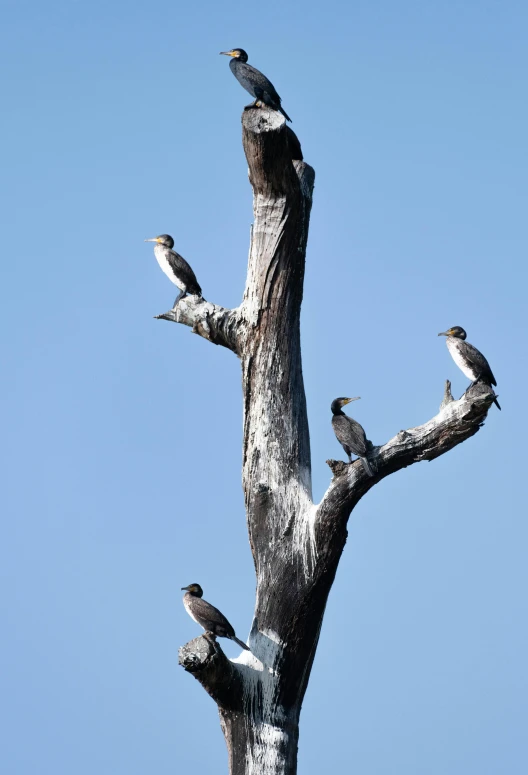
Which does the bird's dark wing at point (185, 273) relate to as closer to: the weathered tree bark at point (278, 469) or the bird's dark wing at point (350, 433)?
the weathered tree bark at point (278, 469)

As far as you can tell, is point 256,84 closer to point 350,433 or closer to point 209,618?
point 350,433

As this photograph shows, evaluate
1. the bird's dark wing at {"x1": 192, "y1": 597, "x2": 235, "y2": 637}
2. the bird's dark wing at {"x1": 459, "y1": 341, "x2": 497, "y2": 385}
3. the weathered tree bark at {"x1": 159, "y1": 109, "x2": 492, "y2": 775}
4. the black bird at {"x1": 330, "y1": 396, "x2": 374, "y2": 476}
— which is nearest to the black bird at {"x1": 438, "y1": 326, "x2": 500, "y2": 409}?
the bird's dark wing at {"x1": 459, "y1": 341, "x2": 497, "y2": 385}

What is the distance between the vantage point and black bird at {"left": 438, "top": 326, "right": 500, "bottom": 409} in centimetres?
729

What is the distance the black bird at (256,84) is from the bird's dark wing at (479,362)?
2232mm

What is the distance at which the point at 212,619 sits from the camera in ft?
23.2

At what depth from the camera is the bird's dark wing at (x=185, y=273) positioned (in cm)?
855

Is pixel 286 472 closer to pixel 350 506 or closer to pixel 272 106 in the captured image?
pixel 350 506

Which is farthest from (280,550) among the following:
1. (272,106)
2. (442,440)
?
(272,106)

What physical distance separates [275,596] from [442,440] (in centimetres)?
158

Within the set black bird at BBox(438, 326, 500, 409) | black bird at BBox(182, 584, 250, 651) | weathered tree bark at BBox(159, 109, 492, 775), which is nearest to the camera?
weathered tree bark at BBox(159, 109, 492, 775)

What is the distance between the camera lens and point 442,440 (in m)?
6.75

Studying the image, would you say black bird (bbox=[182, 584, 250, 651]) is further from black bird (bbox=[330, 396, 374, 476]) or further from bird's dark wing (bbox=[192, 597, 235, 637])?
black bird (bbox=[330, 396, 374, 476])

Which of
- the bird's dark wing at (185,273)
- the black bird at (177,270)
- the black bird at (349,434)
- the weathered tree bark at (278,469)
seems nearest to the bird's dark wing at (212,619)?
the weathered tree bark at (278,469)

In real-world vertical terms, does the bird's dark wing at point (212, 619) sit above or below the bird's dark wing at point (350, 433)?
below
